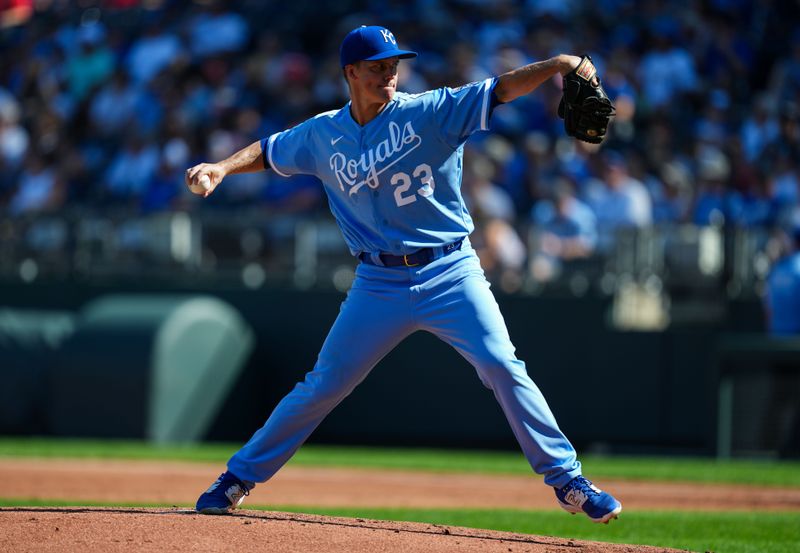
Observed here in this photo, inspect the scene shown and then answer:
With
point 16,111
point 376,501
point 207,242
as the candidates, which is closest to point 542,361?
point 207,242

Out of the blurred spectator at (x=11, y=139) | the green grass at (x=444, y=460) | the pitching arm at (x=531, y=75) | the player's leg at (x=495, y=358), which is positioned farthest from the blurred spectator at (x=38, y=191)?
the pitching arm at (x=531, y=75)

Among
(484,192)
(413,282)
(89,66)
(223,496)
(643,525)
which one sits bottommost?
(643,525)

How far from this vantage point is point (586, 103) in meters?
5.32

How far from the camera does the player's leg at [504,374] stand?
18.0 feet

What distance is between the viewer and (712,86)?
46.8ft

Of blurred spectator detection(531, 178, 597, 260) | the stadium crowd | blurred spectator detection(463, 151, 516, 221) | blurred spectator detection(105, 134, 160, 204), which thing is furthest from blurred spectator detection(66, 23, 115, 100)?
blurred spectator detection(531, 178, 597, 260)

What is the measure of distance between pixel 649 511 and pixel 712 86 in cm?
736

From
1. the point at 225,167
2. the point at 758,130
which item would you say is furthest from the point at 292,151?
the point at 758,130

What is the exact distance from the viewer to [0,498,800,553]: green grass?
645cm

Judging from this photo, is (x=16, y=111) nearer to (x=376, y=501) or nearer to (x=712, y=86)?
(x=712, y=86)

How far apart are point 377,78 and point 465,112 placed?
1.44ft

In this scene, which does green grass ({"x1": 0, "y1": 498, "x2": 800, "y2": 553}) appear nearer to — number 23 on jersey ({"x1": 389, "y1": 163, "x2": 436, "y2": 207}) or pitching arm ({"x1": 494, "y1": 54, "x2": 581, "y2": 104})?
number 23 on jersey ({"x1": 389, "y1": 163, "x2": 436, "y2": 207})

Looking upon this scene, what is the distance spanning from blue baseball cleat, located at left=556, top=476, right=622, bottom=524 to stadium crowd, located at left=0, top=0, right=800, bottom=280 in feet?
21.9

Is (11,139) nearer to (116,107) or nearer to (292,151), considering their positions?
(116,107)
